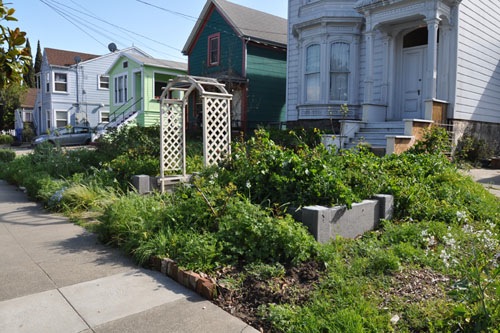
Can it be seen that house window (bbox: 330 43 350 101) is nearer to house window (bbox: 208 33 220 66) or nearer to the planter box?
house window (bbox: 208 33 220 66)

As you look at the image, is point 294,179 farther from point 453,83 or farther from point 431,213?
point 453,83

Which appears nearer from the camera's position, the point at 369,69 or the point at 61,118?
the point at 369,69

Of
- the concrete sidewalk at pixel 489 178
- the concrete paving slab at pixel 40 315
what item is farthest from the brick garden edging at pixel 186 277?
the concrete sidewalk at pixel 489 178

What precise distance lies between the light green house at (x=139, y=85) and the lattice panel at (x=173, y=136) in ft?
55.8

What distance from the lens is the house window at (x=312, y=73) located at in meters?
14.0

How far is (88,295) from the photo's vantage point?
370cm

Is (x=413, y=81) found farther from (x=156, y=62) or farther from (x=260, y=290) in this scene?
(x=156, y=62)

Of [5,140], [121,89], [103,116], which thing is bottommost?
[5,140]

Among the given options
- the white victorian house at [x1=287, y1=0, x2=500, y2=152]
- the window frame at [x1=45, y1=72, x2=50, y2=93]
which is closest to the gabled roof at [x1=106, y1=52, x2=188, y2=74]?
the window frame at [x1=45, y1=72, x2=50, y2=93]

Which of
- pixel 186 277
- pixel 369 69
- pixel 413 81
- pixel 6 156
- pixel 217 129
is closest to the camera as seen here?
pixel 186 277

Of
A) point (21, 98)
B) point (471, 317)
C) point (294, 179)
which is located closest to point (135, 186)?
point (294, 179)

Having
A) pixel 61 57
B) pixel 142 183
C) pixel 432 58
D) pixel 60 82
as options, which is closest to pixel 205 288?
pixel 142 183

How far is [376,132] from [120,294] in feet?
30.5

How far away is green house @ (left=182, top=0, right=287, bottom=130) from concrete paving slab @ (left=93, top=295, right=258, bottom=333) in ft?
49.8
